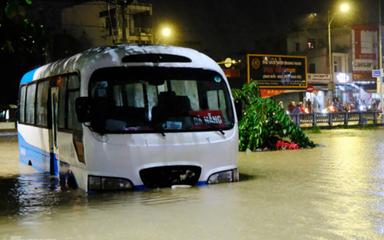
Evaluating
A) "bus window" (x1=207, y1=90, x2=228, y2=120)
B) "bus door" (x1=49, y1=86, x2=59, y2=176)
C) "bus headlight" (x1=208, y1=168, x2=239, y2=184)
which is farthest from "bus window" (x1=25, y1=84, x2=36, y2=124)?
"bus headlight" (x1=208, y1=168, x2=239, y2=184)

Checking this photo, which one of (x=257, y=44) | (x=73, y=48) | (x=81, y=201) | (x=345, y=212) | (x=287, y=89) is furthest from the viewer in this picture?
(x=257, y=44)

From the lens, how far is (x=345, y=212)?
803 cm

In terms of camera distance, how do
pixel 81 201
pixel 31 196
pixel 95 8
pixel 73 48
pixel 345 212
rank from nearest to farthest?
pixel 345 212
pixel 81 201
pixel 31 196
pixel 73 48
pixel 95 8

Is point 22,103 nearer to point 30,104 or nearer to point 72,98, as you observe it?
point 30,104

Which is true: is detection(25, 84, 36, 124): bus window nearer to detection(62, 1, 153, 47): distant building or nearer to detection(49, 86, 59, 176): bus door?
detection(49, 86, 59, 176): bus door

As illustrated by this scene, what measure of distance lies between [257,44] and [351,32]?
12.6 metres

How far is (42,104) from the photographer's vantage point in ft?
44.7

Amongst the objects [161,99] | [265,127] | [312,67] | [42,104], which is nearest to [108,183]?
[161,99]

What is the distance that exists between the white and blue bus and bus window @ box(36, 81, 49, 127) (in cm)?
222

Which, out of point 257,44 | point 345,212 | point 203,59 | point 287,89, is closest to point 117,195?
point 203,59

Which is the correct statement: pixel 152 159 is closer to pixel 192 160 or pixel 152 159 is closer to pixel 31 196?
pixel 192 160

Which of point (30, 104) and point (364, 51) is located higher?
point (364, 51)

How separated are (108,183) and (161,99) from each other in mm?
1693

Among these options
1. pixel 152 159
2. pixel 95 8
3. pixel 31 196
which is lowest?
pixel 31 196
